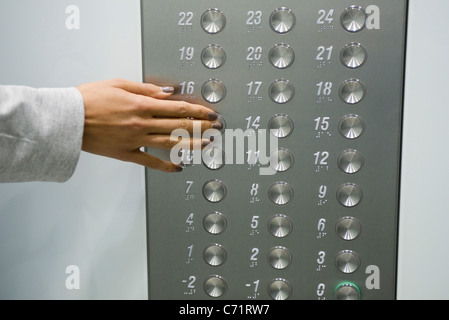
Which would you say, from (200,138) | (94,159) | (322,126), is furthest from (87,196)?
(322,126)

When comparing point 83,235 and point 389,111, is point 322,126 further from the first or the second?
point 83,235

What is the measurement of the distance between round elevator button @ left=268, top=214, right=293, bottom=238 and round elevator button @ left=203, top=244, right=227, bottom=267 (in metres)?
0.06

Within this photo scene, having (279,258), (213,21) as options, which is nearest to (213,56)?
(213,21)

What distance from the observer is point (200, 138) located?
17.6 inches

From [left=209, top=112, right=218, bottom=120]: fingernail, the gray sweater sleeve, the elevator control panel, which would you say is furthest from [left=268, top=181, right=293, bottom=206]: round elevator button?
the gray sweater sleeve

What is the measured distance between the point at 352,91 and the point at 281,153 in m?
0.11

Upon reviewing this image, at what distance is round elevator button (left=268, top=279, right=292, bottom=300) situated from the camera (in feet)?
1.59

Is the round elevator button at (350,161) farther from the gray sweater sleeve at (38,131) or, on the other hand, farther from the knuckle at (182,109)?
the gray sweater sleeve at (38,131)

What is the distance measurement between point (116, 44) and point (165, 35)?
58 millimetres

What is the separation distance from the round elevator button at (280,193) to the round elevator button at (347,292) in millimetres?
126

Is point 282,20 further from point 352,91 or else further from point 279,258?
point 279,258

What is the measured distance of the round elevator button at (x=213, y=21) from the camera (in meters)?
0.45

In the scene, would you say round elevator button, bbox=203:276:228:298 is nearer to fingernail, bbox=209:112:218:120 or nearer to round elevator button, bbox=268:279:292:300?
round elevator button, bbox=268:279:292:300

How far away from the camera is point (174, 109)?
0.43 m
